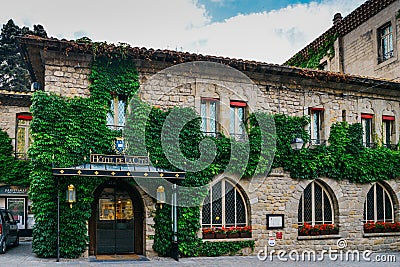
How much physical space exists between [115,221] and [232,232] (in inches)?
→ 130

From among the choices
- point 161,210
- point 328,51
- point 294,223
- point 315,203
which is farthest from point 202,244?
point 328,51

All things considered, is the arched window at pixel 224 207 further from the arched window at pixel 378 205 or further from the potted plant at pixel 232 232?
the arched window at pixel 378 205

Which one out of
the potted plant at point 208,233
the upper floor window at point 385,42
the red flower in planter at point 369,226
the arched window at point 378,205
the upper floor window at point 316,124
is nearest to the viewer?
the potted plant at point 208,233

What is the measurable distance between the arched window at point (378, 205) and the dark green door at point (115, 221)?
7762 millimetres

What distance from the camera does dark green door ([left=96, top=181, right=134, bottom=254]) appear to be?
14.0 m

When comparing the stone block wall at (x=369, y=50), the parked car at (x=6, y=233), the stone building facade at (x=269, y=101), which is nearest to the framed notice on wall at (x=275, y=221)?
the stone building facade at (x=269, y=101)

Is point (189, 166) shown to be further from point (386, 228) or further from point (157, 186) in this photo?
point (386, 228)

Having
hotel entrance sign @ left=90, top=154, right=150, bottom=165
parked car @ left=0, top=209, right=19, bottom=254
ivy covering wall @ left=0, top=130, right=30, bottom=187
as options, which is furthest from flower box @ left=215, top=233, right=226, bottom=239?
ivy covering wall @ left=0, top=130, right=30, bottom=187

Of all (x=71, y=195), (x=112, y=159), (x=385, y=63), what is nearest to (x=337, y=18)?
(x=385, y=63)

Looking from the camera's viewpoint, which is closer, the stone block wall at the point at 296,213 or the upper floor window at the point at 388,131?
the stone block wall at the point at 296,213

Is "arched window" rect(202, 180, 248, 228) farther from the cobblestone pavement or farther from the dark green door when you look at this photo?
the dark green door

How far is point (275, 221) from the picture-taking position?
1534cm

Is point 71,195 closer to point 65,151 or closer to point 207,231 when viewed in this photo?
point 65,151

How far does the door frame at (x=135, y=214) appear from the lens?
13.9 metres
